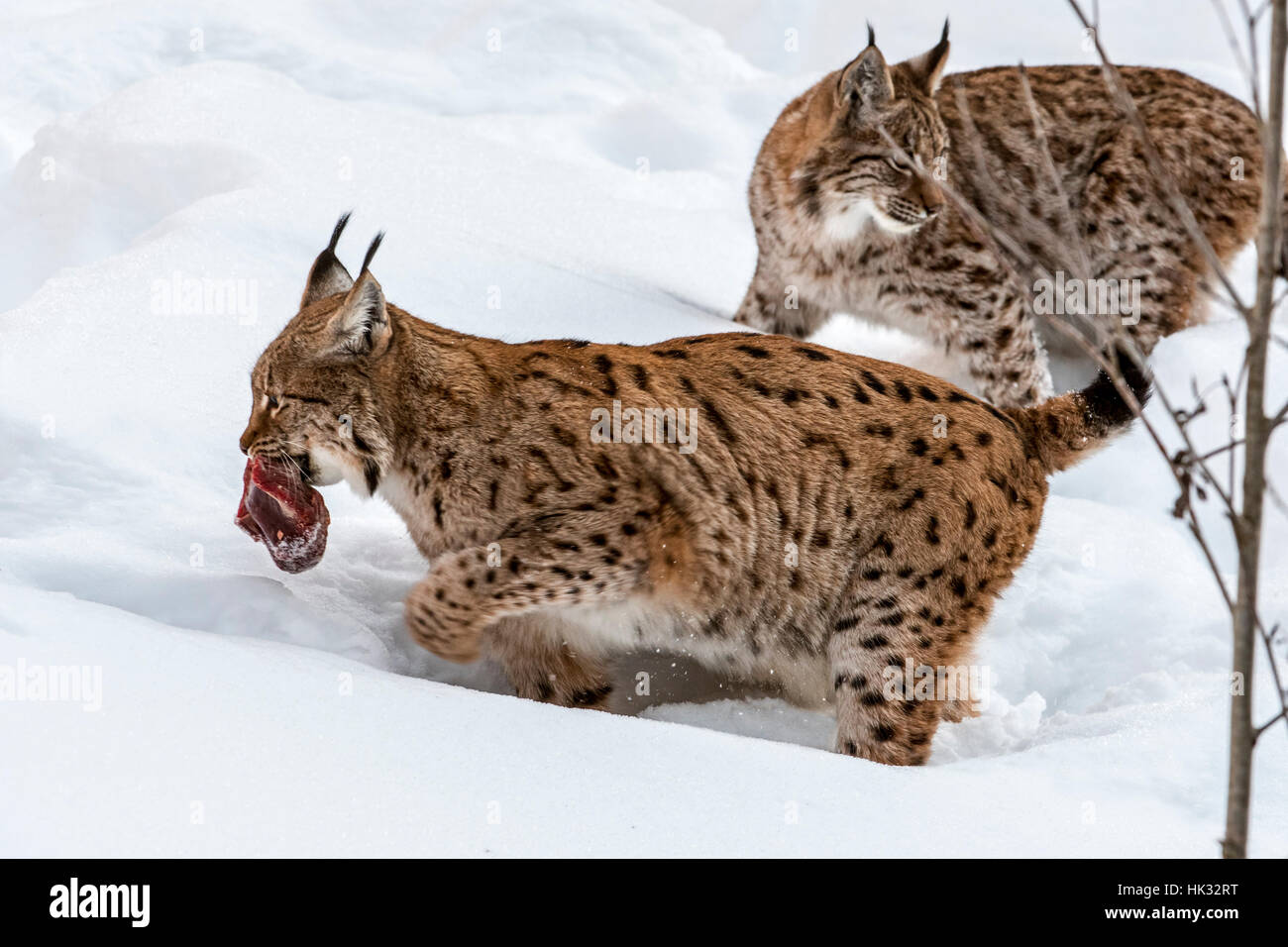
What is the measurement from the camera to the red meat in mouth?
4.44m

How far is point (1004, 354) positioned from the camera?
278 inches

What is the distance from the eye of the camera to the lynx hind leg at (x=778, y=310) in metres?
7.36

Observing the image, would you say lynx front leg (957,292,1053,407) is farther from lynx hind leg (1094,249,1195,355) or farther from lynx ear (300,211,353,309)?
lynx ear (300,211,353,309)

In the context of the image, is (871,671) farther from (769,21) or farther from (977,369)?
(769,21)

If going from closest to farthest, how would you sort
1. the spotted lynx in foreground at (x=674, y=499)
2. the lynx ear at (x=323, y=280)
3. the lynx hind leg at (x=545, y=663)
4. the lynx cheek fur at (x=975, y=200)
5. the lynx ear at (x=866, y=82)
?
the spotted lynx in foreground at (x=674, y=499), the lynx hind leg at (x=545, y=663), the lynx ear at (x=323, y=280), the lynx ear at (x=866, y=82), the lynx cheek fur at (x=975, y=200)

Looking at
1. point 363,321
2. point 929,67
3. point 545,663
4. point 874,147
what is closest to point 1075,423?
point 545,663

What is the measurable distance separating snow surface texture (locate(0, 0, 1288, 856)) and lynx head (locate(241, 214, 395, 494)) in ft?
1.32

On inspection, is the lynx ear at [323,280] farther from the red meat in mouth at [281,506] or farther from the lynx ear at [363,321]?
the red meat in mouth at [281,506]

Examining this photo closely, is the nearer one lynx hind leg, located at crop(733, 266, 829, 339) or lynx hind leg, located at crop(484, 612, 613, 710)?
lynx hind leg, located at crop(484, 612, 613, 710)

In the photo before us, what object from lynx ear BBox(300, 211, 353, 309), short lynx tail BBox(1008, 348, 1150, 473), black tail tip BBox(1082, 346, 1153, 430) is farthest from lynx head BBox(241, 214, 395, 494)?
black tail tip BBox(1082, 346, 1153, 430)

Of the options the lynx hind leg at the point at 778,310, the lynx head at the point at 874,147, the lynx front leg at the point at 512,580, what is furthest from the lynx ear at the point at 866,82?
the lynx front leg at the point at 512,580

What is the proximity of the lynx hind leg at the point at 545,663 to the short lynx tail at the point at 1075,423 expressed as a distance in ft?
4.89

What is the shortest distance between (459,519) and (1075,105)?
15.0 feet

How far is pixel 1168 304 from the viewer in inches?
290
